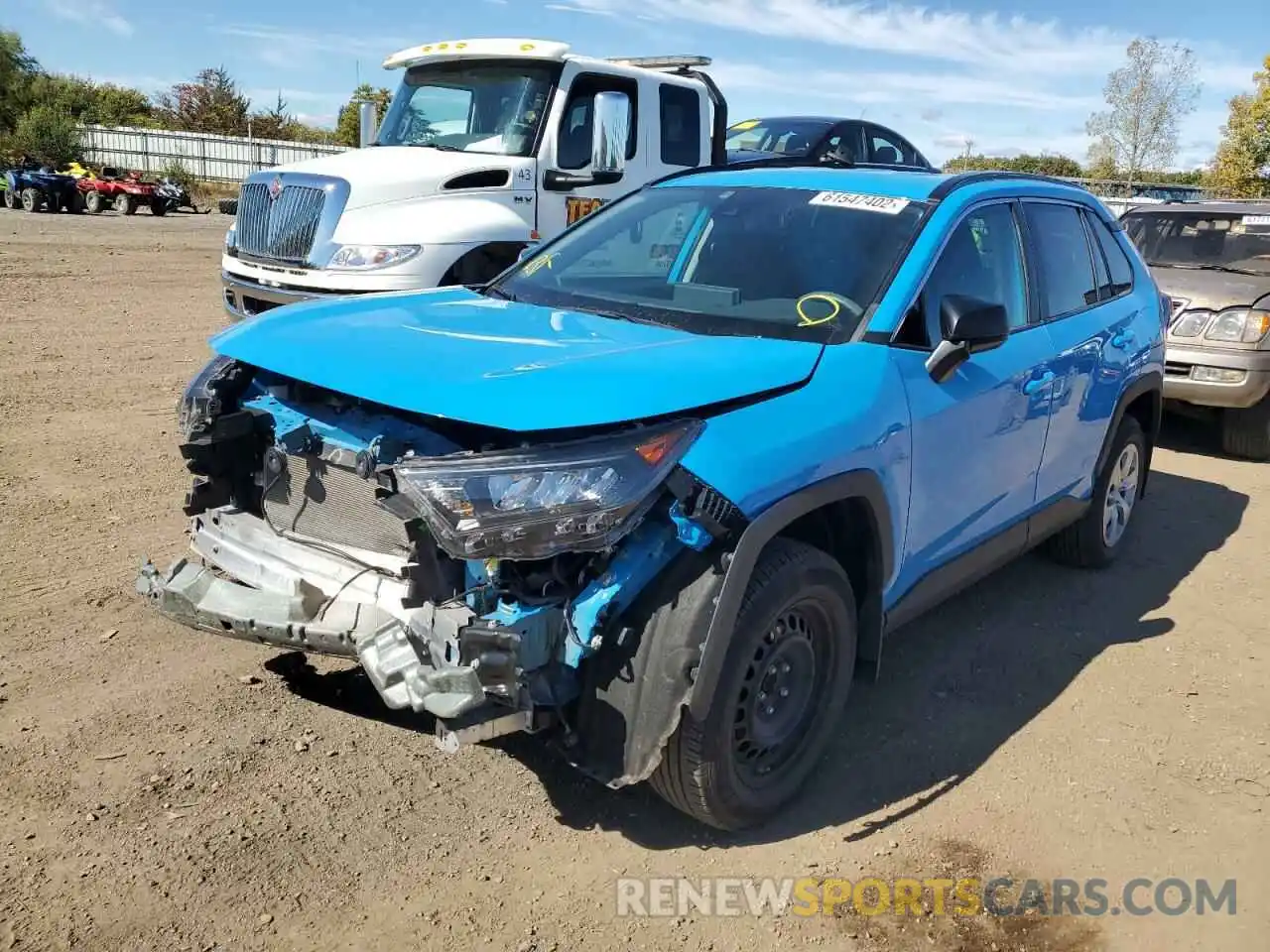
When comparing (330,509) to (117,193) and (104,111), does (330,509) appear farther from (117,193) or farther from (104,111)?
(104,111)

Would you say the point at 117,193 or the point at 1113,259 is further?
the point at 117,193

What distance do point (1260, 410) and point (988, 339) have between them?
18.8ft

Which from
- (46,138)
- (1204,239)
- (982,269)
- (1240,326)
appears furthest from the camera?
(46,138)

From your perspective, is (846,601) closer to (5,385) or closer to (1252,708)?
(1252,708)

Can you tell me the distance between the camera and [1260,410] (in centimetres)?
790

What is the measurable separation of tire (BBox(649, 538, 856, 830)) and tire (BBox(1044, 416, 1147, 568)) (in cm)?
239

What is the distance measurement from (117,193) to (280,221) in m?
24.6

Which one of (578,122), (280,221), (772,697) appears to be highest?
(578,122)

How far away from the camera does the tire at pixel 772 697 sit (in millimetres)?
2824

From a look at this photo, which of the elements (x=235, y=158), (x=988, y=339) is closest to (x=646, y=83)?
(x=988, y=339)

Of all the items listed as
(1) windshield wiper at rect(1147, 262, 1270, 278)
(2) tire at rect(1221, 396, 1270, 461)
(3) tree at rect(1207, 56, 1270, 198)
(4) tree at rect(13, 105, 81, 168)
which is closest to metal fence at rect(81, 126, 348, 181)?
(4) tree at rect(13, 105, 81, 168)

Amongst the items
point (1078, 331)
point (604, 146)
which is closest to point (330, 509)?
point (1078, 331)

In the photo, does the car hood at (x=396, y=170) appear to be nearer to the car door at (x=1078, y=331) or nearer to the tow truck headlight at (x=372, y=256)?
the tow truck headlight at (x=372, y=256)

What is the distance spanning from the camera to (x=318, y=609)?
300 centimetres
